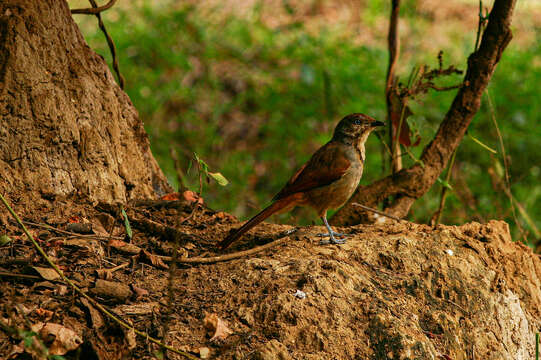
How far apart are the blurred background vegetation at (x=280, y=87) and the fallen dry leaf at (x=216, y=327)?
401 cm

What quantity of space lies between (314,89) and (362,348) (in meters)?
6.11

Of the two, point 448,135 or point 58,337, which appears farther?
point 448,135

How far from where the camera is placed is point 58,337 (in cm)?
245

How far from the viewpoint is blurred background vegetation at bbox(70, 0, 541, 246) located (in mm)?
7590

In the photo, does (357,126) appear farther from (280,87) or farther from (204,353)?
(280,87)

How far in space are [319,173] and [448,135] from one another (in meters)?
0.94

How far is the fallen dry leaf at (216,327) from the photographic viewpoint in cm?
266

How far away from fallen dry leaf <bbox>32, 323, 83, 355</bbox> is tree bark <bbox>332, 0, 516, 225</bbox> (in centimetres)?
246

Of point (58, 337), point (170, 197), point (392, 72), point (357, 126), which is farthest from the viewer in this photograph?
point (392, 72)

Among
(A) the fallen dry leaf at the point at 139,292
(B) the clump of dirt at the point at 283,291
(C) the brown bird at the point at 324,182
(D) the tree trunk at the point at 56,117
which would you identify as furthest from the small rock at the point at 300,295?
(D) the tree trunk at the point at 56,117

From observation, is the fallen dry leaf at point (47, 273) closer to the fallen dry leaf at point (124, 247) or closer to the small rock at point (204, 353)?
the fallen dry leaf at point (124, 247)

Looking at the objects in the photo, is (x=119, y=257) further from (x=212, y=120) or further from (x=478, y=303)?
(x=212, y=120)

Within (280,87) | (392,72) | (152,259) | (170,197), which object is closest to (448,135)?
(392,72)

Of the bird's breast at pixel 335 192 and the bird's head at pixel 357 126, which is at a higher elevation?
the bird's head at pixel 357 126
